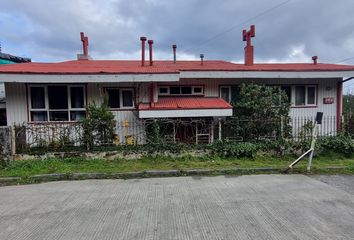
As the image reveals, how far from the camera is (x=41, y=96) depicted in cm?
1088

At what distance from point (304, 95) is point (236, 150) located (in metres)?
5.66

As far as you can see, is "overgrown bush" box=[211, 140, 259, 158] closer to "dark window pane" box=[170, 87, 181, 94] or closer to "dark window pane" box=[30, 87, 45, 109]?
"dark window pane" box=[170, 87, 181, 94]

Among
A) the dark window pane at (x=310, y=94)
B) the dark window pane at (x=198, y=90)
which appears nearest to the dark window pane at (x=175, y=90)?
the dark window pane at (x=198, y=90)

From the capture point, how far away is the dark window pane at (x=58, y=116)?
432 inches

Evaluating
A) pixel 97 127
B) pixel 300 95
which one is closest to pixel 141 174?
pixel 97 127

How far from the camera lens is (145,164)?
8.41 m

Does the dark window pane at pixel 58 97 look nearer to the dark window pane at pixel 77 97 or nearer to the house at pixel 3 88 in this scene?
the dark window pane at pixel 77 97

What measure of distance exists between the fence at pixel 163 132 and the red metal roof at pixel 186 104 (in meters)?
0.54

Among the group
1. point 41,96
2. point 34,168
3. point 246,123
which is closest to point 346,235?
point 246,123

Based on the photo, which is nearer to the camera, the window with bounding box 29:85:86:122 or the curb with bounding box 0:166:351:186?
the curb with bounding box 0:166:351:186

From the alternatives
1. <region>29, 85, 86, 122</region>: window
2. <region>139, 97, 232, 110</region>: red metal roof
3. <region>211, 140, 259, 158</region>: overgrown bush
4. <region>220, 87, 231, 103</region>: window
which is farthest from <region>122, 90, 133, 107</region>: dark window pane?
<region>211, 140, 259, 158</region>: overgrown bush

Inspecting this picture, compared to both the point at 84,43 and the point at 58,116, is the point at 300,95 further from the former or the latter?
the point at 84,43

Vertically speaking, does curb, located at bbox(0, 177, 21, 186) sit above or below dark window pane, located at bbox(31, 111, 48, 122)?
below

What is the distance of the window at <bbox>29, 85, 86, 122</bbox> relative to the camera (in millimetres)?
10828
